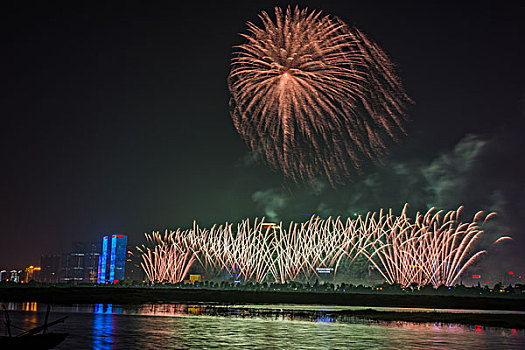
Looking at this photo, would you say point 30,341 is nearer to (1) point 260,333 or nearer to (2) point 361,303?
(1) point 260,333

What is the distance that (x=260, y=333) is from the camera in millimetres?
31094

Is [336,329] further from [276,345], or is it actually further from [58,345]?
[58,345]

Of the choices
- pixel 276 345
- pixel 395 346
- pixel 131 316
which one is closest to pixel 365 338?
pixel 395 346

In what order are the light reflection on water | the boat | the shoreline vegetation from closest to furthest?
1. the boat
2. the light reflection on water
3. the shoreline vegetation

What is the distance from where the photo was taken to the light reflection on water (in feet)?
87.5

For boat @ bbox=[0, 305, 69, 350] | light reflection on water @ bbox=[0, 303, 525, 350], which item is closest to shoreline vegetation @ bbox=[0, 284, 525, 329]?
light reflection on water @ bbox=[0, 303, 525, 350]

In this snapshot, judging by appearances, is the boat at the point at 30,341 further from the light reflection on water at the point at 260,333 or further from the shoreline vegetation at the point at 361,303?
the shoreline vegetation at the point at 361,303

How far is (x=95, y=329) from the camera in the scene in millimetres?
32031

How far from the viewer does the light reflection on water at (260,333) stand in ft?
87.5

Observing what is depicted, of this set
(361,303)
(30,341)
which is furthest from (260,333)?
(361,303)

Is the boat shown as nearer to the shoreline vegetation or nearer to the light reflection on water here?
the light reflection on water

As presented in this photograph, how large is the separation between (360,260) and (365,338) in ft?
414

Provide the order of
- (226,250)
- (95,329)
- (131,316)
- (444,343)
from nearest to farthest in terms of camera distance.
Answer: (444,343) < (95,329) < (131,316) < (226,250)

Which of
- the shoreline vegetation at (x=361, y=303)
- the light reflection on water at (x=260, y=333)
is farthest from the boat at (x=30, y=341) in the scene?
the shoreline vegetation at (x=361, y=303)
